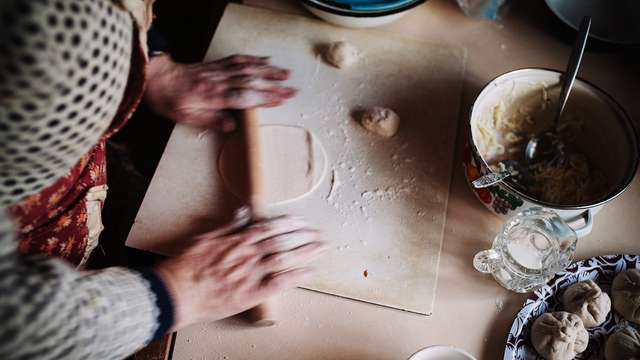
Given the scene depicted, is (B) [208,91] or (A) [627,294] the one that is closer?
(A) [627,294]

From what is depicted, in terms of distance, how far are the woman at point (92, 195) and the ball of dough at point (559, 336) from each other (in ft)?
1.19

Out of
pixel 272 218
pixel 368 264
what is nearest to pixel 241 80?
pixel 272 218

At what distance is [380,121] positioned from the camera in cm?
104

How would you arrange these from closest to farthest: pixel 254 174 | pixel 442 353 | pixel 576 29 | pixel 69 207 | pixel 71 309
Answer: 1. pixel 71 309
2. pixel 442 353
3. pixel 69 207
4. pixel 254 174
5. pixel 576 29

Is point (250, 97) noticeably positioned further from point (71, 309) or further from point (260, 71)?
point (71, 309)

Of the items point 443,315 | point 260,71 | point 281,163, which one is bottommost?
point 443,315

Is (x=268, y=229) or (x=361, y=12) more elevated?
(x=361, y=12)

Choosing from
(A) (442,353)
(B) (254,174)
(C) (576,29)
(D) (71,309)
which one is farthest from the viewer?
(C) (576,29)

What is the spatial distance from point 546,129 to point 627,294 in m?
0.33

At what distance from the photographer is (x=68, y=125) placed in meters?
0.60

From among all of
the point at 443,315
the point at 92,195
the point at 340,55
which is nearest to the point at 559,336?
the point at 443,315

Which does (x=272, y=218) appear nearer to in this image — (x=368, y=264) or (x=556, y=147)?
(x=368, y=264)

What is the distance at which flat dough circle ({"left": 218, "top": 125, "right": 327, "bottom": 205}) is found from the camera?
99cm

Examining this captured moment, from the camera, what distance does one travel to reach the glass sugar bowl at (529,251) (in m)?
0.87
